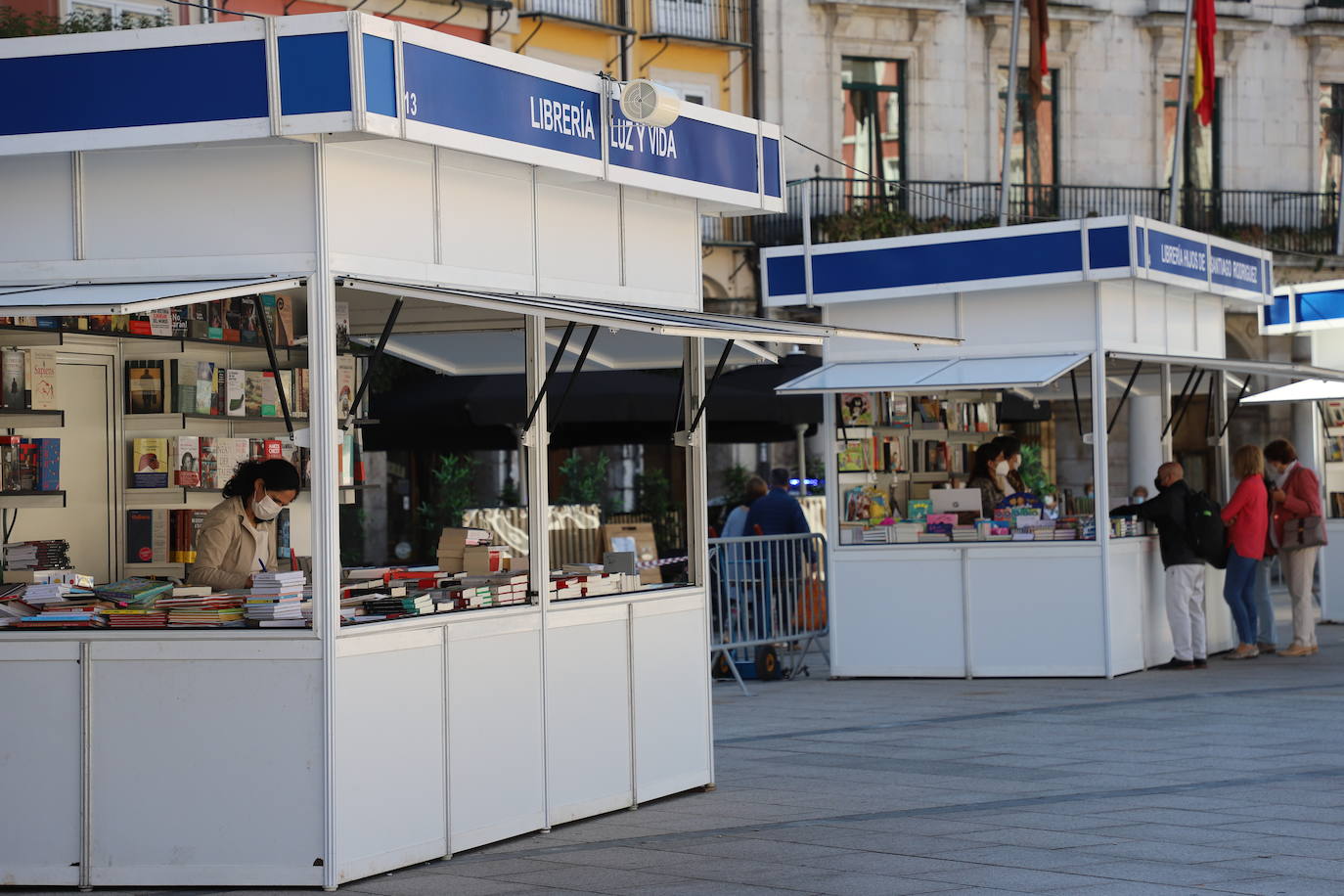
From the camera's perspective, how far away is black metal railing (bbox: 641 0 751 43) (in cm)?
3053

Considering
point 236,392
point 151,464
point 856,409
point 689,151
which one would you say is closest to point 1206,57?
point 856,409

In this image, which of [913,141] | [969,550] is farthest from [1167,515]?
[913,141]

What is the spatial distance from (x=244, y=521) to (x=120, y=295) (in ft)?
6.01

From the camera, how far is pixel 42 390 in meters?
9.41

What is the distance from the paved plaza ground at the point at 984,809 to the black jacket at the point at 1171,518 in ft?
5.45

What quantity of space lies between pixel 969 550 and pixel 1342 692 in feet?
9.83

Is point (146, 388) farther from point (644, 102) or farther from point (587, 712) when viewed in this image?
point (644, 102)

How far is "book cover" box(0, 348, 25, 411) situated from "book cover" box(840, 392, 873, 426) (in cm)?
816

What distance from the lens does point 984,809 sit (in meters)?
9.45

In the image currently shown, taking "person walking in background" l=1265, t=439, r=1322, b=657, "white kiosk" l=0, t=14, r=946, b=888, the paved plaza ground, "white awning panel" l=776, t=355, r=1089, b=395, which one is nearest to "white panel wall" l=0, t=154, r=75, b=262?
"white kiosk" l=0, t=14, r=946, b=888

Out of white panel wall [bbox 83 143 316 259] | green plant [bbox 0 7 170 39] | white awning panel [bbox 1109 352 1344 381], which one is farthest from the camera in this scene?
green plant [bbox 0 7 170 39]

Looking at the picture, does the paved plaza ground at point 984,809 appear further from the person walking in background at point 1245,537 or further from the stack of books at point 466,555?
the person walking in background at point 1245,537

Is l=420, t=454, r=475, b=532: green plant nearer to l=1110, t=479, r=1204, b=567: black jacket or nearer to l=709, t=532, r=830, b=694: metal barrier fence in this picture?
l=709, t=532, r=830, b=694: metal barrier fence

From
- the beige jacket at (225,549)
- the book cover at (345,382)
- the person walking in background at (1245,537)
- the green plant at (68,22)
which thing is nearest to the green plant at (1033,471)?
the person walking in background at (1245,537)
